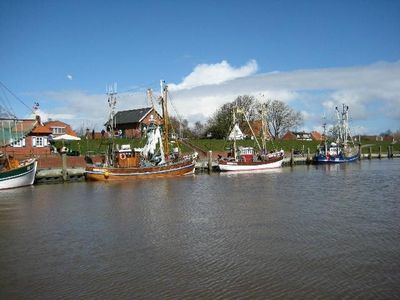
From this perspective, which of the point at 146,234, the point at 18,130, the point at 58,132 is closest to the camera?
the point at 146,234

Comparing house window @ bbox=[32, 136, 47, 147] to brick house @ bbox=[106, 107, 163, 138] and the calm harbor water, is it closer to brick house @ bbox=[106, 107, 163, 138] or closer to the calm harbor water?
brick house @ bbox=[106, 107, 163, 138]

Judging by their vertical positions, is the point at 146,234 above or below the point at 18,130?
below

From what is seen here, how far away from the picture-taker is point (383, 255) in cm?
1527

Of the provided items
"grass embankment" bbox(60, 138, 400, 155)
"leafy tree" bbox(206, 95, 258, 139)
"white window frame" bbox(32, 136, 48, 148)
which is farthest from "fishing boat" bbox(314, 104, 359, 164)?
"white window frame" bbox(32, 136, 48, 148)

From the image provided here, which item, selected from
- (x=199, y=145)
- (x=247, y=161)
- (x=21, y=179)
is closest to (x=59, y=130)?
(x=199, y=145)

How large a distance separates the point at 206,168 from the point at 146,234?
43.4m

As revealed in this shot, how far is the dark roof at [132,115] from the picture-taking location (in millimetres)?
91338

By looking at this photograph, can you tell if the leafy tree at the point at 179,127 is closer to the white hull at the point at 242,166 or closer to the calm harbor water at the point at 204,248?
the white hull at the point at 242,166

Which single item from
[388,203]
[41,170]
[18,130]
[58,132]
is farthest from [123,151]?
[58,132]

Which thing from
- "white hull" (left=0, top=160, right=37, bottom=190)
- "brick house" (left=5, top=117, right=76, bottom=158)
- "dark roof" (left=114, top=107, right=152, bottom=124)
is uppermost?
"dark roof" (left=114, top=107, right=152, bottom=124)

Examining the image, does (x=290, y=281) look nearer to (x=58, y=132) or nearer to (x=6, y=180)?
(x=6, y=180)

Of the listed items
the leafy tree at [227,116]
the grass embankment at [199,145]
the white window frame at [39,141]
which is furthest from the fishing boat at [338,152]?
the white window frame at [39,141]

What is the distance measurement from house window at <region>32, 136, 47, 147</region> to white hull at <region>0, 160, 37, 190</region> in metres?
17.3

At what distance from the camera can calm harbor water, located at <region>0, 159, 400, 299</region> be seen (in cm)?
1253
